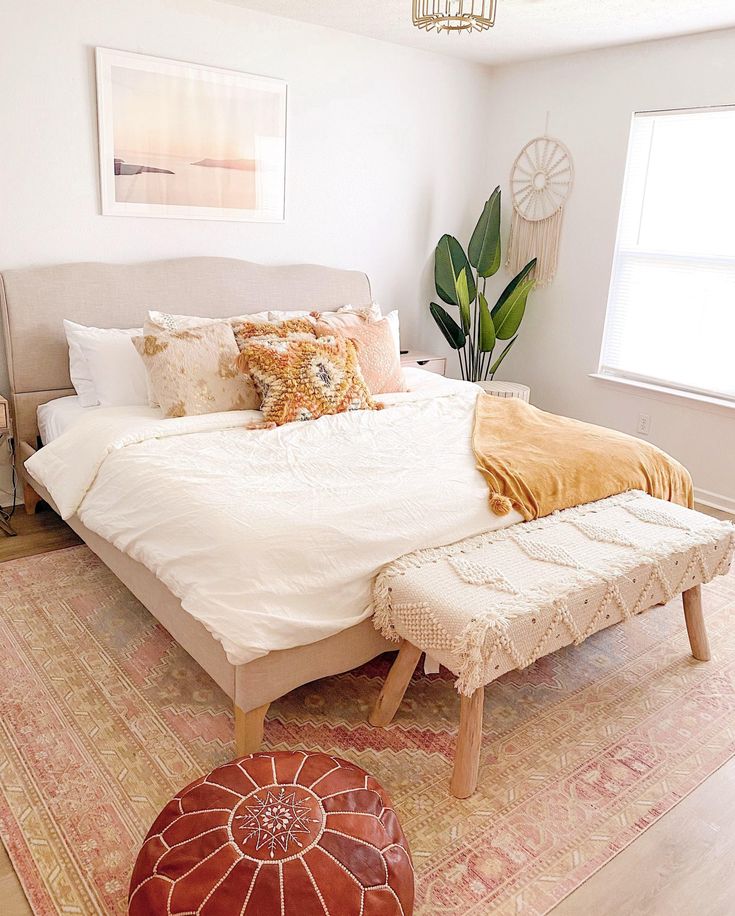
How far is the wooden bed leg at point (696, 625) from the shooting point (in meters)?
2.53

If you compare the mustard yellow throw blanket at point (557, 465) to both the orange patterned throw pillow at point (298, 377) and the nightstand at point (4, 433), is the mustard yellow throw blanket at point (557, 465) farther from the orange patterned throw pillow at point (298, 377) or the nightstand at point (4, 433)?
the nightstand at point (4, 433)

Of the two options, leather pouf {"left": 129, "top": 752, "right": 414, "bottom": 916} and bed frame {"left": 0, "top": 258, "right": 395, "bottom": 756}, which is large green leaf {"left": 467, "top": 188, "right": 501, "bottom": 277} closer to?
bed frame {"left": 0, "top": 258, "right": 395, "bottom": 756}

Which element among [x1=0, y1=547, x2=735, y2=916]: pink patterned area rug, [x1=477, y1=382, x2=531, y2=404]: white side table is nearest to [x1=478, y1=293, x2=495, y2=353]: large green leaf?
[x1=477, y1=382, x2=531, y2=404]: white side table

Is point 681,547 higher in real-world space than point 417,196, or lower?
lower

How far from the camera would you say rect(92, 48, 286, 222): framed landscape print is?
3.39 meters

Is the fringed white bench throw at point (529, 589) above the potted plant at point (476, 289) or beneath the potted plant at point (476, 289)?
beneath

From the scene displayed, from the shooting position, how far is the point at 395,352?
3.61 metres

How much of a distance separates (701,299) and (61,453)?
127 inches

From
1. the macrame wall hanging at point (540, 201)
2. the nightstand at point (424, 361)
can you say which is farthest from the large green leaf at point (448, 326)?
the macrame wall hanging at point (540, 201)

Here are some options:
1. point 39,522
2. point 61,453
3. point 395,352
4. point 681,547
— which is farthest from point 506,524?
point 39,522

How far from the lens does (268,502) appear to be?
220 centimetres

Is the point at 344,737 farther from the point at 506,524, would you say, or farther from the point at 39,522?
the point at 39,522

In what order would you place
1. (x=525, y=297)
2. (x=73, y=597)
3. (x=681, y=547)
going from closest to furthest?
(x=681, y=547)
(x=73, y=597)
(x=525, y=297)

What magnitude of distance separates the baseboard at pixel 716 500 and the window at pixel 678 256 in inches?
20.5
